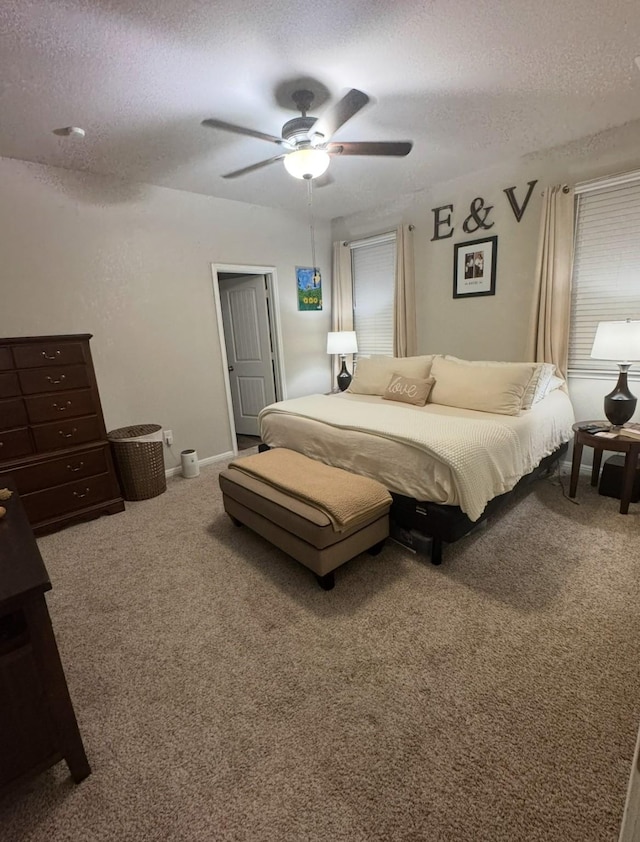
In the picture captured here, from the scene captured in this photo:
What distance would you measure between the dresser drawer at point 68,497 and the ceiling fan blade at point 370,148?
9.26 ft

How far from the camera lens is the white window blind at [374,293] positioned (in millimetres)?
4426

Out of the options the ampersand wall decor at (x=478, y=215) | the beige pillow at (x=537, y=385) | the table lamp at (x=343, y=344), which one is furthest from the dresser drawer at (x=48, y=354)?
the ampersand wall decor at (x=478, y=215)

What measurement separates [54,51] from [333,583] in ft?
9.36

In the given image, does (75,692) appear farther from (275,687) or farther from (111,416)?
(111,416)

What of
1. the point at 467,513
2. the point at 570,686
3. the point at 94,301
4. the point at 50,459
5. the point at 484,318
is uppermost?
the point at 94,301

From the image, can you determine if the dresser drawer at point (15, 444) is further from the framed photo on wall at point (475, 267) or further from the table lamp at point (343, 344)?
the framed photo on wall at point (475, 267)

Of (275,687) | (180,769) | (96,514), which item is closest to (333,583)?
(275,687)

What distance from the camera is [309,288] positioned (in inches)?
185

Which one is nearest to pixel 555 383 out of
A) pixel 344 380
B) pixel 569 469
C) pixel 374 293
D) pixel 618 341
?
pixel 618 341

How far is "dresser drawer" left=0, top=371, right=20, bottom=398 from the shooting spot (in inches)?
98.2

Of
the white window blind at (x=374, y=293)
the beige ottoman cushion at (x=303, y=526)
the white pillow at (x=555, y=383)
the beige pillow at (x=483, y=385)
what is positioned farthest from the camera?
the white window blind at (x=374, y=293)

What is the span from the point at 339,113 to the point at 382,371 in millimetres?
2105

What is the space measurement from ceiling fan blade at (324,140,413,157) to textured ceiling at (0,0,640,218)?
268 mm

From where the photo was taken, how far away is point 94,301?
126 inches
